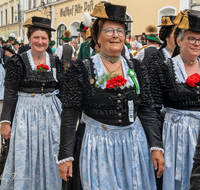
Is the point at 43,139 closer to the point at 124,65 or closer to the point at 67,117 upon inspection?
the point at 67,117

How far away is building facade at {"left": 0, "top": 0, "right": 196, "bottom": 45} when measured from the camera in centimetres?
1398

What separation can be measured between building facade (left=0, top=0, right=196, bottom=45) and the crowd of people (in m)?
9.97

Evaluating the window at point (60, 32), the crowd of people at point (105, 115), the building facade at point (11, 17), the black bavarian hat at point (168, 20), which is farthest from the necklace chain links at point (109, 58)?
the building facade at point (11, 17)

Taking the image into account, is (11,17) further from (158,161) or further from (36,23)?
(158,161)

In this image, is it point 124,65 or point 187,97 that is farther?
point 187,97

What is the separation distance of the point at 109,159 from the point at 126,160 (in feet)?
0.44

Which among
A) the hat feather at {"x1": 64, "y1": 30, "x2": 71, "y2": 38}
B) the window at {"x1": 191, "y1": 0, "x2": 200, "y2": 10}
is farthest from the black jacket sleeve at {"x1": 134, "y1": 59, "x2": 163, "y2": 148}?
the window at {"x1": 191, "y1": 0, "x2": 200, "y2": 10}

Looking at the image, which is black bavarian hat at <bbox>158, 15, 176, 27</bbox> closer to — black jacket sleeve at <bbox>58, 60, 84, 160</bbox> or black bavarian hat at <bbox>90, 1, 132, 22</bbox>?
black bavarian hat at <bbox>90, 1, 132, 22</bbox>

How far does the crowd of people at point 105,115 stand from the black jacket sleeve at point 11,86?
1cm

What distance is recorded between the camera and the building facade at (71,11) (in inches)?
550

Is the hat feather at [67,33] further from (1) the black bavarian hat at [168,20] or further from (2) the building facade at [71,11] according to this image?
(1) the black bavarian hat at [168,20]

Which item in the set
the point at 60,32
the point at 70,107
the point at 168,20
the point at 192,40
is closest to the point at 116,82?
the point at 70,107

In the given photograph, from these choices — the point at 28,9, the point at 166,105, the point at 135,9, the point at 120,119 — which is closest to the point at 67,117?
the point at 120,119

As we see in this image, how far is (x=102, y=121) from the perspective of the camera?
2.24 meters
